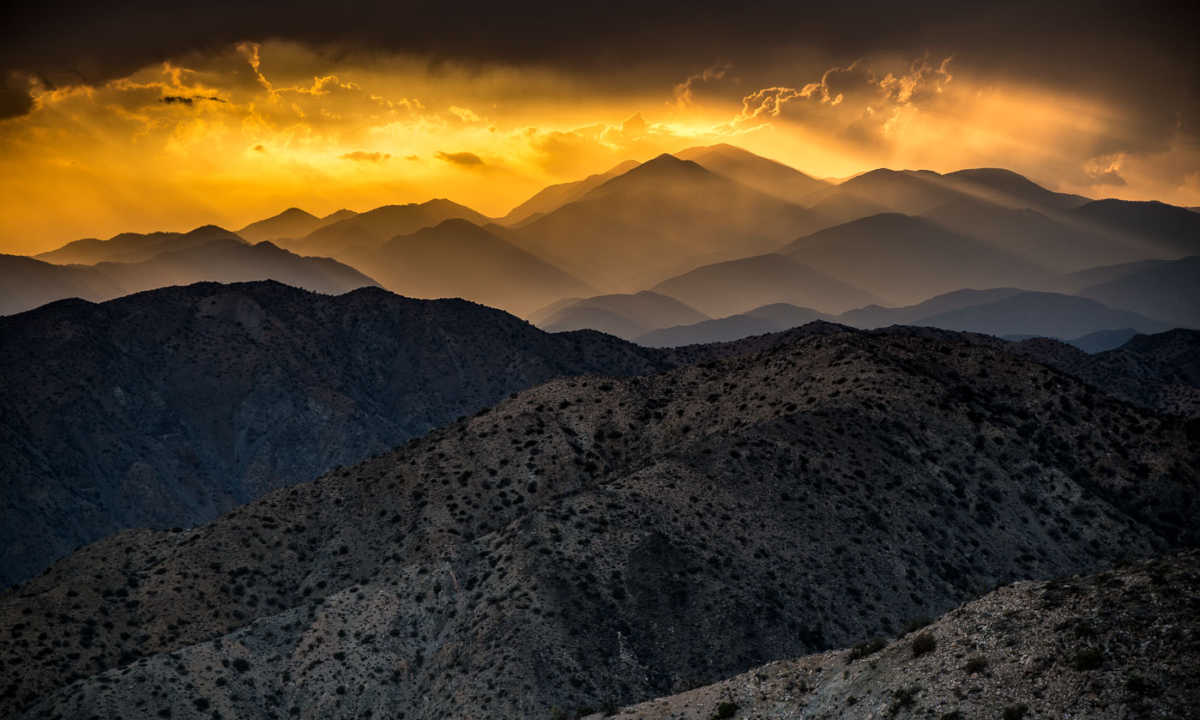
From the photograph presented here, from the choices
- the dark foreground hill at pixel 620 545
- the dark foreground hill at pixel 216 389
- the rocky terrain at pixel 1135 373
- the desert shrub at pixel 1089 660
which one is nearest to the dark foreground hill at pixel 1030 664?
the desert shrub at pixel 1089 660

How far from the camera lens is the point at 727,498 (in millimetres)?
70188

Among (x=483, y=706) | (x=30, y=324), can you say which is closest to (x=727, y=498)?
(x=483, y=706)

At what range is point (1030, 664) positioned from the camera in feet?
108

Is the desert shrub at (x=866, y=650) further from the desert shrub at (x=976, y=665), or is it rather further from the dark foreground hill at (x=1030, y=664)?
the desert shrub at (x=976, y=665)

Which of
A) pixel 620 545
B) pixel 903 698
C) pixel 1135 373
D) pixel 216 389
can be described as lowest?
pixel 903 698

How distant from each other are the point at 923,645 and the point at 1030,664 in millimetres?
3957

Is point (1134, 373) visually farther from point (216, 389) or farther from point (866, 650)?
point (216, 389)

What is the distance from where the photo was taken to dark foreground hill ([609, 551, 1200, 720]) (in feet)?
101

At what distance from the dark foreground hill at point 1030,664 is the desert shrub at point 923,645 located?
Result: 3 centimetres

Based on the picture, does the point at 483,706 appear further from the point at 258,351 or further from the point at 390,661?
the point at 258,351

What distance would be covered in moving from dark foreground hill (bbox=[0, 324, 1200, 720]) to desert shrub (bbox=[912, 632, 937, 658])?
73.2 feet

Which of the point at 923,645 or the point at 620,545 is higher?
the point at 620,545

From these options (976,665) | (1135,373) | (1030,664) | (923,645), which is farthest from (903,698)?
(1135,373)

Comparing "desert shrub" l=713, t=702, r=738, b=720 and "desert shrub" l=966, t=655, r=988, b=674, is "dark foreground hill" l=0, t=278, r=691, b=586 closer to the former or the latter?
"desert shrub" l=713, t=702, r=738, b=720
